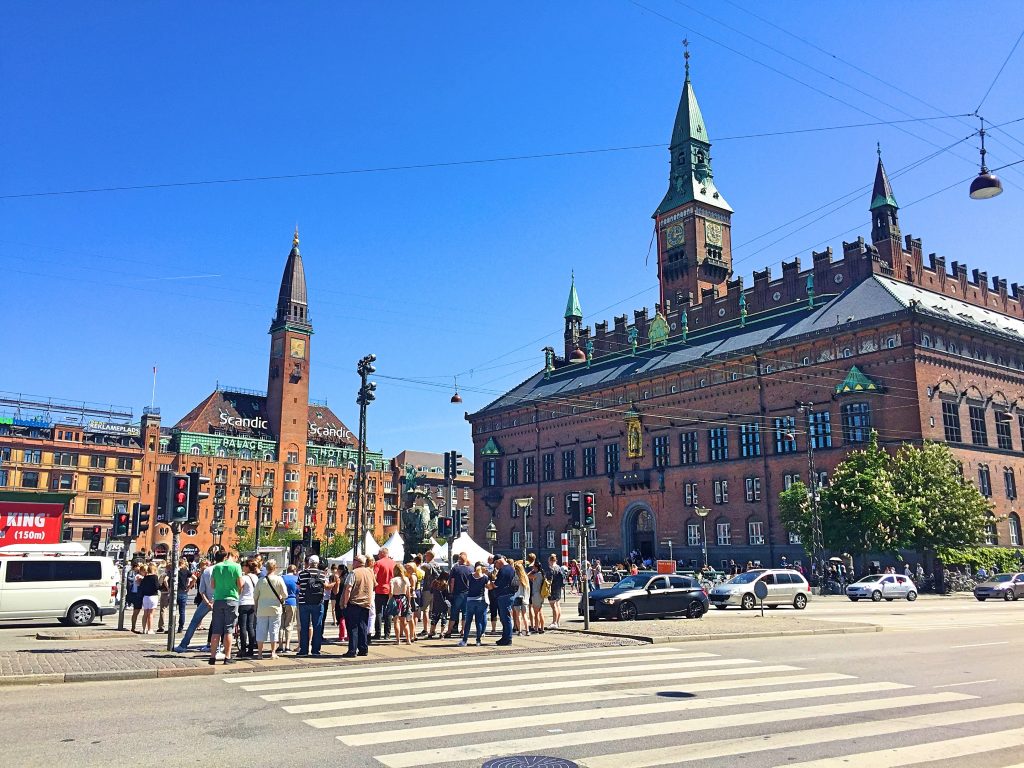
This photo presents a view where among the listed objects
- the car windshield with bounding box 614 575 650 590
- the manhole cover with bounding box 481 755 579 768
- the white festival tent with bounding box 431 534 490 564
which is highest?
the white festival tent with bounding box 431 534 490 564

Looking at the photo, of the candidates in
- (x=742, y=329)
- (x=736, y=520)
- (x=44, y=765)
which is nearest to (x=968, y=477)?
(x=736, y=520)

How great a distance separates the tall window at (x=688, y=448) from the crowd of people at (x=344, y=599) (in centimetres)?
4039

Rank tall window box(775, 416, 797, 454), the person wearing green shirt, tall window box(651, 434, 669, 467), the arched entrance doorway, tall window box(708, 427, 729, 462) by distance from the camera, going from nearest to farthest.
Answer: the person wearing green shirt, tall window box(775, 416, 797, 454), tall window box(708, 427, 729, 462), tall window box(651, 434, 669, 467), the arched entrance doorway

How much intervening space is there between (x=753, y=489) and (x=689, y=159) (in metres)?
32.4

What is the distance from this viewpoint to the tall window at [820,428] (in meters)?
50.5

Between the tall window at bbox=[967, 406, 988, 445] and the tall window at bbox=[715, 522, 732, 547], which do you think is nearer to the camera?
the tall window at bbox=[967, 406, 988, 445]

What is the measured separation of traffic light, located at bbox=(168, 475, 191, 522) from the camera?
14.9m

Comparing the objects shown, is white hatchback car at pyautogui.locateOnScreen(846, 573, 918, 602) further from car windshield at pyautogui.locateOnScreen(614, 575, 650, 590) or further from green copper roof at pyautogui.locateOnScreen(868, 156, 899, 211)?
green copper roof at pyautogui.locateOnScreen(868, 156, 899, 211)

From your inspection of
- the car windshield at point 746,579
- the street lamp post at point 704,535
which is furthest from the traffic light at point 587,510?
the street lamp post at point 704,535

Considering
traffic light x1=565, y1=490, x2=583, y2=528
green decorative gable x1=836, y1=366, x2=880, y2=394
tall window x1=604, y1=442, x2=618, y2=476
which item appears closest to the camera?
traffic light x1=565, y1=490, x2=583, y2=528

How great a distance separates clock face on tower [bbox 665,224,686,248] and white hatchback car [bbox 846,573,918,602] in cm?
4064

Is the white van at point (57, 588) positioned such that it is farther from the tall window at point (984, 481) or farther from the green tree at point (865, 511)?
the tall window at point (984, 481)

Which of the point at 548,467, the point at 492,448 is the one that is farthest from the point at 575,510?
the point at 492,448

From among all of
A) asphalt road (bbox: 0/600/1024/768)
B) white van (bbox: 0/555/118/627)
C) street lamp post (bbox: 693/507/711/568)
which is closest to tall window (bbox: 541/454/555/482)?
street lamp post (bbox: 693/507/711/568)
